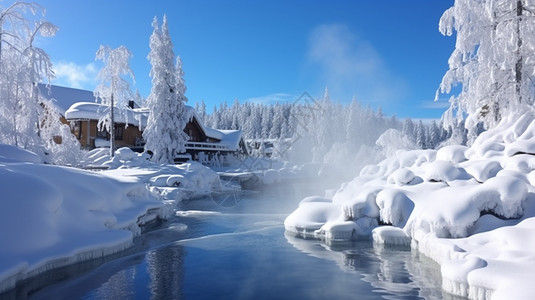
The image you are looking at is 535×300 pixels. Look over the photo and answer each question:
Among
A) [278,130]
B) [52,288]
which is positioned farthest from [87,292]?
[278,130]

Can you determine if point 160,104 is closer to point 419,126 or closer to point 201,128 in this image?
point 201,128

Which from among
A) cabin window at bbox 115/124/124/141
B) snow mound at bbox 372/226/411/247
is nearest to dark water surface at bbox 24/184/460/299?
snow mound at bbox 372/226/411/247

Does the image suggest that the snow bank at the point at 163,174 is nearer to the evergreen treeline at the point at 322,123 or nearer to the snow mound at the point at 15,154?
the snow mound at the point at 15,154

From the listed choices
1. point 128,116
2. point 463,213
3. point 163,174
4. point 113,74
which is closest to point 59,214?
point 463,213

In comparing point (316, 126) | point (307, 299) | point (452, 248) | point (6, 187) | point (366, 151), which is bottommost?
point (307, 299)

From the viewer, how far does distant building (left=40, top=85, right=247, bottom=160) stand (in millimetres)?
34188

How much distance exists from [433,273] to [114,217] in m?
9.81

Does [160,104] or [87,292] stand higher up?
[160,104]

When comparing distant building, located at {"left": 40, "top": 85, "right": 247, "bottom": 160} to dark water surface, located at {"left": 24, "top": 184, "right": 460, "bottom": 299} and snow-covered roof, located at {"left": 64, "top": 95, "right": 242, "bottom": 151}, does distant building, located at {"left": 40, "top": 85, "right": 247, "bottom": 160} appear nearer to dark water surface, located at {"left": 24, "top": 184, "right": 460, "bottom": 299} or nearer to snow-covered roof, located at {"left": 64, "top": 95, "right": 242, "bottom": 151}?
snow-covered roof, located at {"left": 64, "top": 95, "right": 242, "bottom": 151}

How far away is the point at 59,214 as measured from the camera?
9836 millimetres

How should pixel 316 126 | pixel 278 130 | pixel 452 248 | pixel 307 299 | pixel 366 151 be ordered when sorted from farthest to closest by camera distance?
pixel 278 130 → pixel 316 126 → pixel 366 151 → pixel 452 248 → pixel 307 299

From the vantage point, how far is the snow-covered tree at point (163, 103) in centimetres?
3170

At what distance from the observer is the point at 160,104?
3189 centimetres

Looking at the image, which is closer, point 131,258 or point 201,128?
point 131,258
